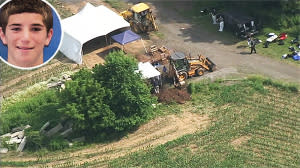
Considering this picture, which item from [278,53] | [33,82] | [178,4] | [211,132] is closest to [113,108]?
[211,132]

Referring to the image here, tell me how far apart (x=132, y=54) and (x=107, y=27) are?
2414 millimetres

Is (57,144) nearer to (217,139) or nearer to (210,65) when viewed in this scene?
(217,139)

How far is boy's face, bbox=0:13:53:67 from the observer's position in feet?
61.9

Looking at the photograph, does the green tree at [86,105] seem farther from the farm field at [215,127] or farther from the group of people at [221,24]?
the group of people at [221,24]

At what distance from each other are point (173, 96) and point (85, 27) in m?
8.73

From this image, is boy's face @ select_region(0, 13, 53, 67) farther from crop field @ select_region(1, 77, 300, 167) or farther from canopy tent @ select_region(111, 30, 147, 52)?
canopy tent @ select_region(111, 30, 147, 52)

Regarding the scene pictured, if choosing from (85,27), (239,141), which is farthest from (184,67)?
(85,27)

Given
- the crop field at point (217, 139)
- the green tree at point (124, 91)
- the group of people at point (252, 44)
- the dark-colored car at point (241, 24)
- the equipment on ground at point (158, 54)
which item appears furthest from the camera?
the dark-colored car at point (241, 24)

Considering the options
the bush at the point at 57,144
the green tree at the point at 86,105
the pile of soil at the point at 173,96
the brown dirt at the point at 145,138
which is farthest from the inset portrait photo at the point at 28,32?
the pile of soil at the point at 173,96

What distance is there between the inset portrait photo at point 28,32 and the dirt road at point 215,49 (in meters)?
12.2

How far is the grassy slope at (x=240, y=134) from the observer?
2195 cm

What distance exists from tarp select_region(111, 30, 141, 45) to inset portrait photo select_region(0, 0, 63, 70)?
11.1m

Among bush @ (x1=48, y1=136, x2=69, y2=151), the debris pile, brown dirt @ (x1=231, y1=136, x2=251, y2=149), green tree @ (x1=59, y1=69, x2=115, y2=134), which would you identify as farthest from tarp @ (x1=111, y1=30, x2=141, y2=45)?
brown dirt @ (x1=231, y1=136, x2=251, y2=149)

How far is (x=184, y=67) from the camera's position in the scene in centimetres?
2805
